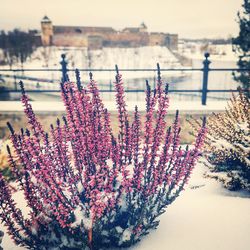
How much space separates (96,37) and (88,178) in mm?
65895

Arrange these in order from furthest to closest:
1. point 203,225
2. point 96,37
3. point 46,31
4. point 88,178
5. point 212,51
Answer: point 212,51
point 46,31
point 96,37
point 203,225
point 88,178

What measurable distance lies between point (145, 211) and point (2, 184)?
1.29 metres

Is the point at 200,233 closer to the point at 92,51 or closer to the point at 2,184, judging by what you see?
the point at 2,184

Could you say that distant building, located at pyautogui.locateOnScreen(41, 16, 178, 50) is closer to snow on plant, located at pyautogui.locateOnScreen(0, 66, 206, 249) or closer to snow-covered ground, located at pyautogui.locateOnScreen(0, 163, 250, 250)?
snow-covered ground, located at pyautogui.locateOnScreen(0, 163, 250, 250)

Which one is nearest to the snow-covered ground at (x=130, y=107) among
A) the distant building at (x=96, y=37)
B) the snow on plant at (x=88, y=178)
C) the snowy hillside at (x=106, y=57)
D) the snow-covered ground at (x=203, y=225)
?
the snow-covered ground at (x=203, y=225)

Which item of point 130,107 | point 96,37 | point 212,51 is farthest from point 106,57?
point 130,107

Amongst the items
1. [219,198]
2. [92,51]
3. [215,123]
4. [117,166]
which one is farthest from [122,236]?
[92,51]

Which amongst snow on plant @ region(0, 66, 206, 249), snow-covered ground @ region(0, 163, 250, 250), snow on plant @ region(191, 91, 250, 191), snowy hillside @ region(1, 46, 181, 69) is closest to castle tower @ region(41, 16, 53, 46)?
snowy hillside @ region(1, 46, 181, 69)

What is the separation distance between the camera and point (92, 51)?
6300 centimetres

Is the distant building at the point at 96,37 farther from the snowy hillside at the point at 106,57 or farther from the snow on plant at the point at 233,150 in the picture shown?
the snow on plant at the point at 233,150

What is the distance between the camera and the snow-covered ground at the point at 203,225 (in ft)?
8.71

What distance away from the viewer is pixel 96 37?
6512cm

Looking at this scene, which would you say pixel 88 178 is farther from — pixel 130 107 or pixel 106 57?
pixel 106 57

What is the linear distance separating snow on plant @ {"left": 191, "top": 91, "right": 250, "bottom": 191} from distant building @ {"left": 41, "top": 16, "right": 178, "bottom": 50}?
63.2 m
